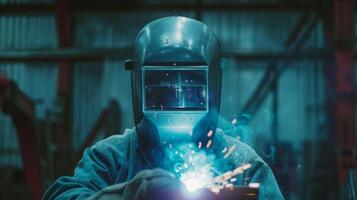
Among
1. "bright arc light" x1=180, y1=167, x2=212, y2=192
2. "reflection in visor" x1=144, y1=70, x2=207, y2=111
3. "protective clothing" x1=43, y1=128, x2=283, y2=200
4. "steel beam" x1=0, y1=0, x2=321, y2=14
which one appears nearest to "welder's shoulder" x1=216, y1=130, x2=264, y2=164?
"protective clothing" x1=43, y1=128, x2=283, y2=200

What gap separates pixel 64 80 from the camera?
30.1 feet

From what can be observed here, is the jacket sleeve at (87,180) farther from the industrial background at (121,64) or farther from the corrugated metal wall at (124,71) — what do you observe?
the corrugated metal wall at (124,71)

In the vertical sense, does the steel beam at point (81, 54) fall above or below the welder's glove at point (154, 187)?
above

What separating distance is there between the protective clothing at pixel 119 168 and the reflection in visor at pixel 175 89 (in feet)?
0.67

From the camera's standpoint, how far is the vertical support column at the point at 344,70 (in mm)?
6473

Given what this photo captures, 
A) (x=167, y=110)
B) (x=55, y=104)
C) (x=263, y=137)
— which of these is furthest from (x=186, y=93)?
(x=55, y=104)

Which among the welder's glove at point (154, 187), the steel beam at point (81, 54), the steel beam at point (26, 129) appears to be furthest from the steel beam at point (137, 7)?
the welder's glove at point (154, 187)

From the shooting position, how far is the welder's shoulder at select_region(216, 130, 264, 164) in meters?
1.85

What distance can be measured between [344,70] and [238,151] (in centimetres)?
504

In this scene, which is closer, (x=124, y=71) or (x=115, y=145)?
(x=115, y=145)

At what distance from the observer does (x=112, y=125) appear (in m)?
7.58

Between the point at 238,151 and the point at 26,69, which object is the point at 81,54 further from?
the point at 238,151

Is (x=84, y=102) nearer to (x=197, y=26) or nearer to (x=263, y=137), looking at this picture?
(x=263, y=137)

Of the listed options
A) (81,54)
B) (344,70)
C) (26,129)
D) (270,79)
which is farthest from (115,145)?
(81,54)
